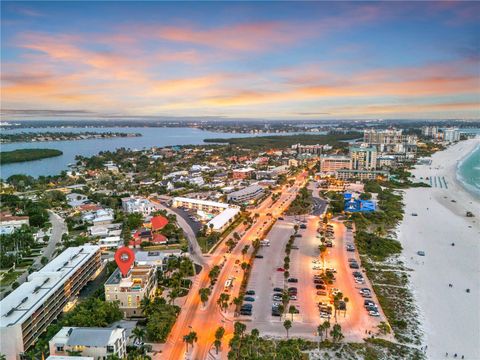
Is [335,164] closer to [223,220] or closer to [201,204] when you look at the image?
[201,204]

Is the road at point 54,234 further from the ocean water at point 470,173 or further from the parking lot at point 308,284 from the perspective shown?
the ocean water at point 470,173

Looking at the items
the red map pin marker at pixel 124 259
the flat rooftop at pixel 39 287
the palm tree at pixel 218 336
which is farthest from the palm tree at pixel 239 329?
the flat rooftop at pixel 39 287

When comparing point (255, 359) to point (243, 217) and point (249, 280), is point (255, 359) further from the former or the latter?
point (243, 217)

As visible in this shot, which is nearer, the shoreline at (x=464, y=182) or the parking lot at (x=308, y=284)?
the parking lot at (x=308, y=284)

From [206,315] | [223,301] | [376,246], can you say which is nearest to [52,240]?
[206,315]

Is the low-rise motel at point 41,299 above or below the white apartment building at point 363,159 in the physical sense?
below

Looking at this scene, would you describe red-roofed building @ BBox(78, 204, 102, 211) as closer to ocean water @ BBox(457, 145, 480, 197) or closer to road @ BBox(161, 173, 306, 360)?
road @ BBox(161, 173, 306, 360)

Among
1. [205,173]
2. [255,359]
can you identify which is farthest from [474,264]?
[205,173]
